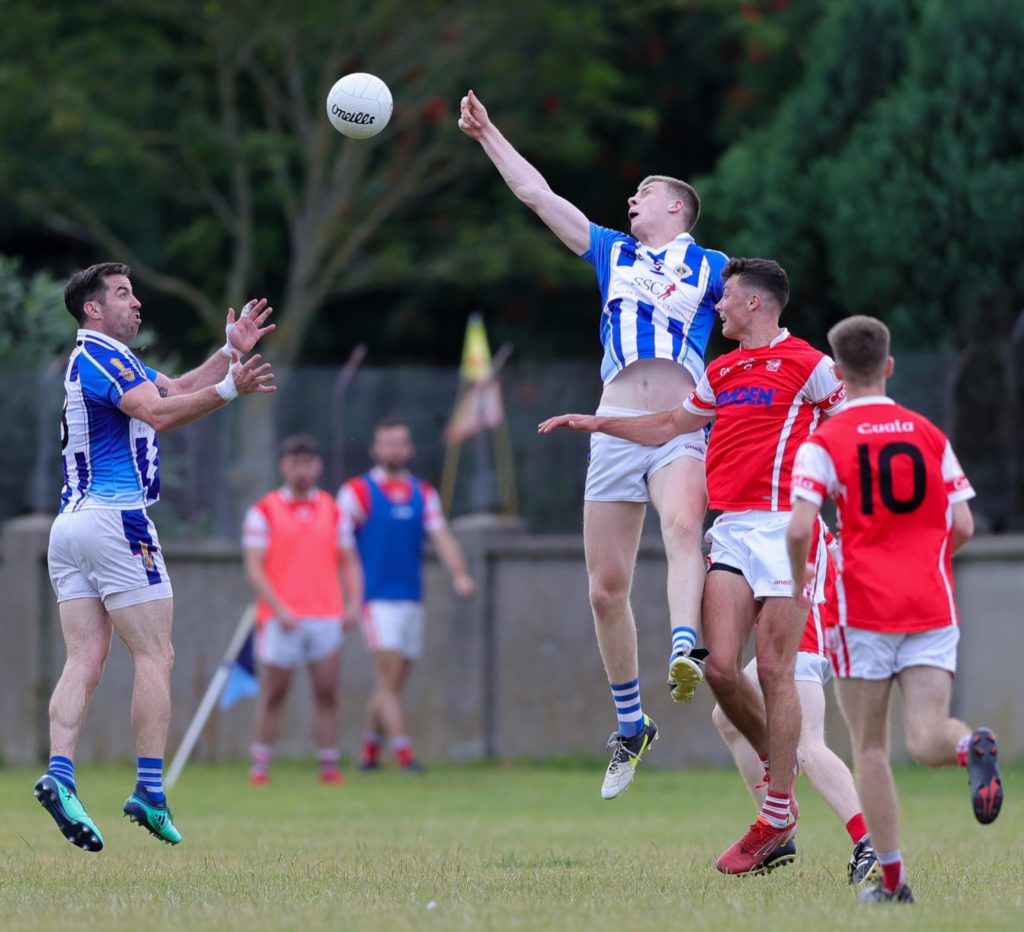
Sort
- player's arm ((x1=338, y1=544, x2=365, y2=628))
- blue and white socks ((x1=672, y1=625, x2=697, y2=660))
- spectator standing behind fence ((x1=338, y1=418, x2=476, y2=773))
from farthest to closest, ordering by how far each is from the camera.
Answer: spectator standing behind fence ((x1=338, y1=418, x2=476, y2=773)), player's arm ((x1=338, y1=544, x2=365, y2=628)), blue and white socks ((x1=672, y1=625, x2=697, y2=660))

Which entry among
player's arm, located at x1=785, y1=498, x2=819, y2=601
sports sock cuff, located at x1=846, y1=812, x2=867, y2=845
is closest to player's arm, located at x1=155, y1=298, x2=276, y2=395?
player's arm, located at x1=785, y1=498, x2=819, y2=601

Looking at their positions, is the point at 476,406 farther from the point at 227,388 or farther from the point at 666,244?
the point at 227,388

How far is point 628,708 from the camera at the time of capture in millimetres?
8992

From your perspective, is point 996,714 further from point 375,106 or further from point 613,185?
point 613,185

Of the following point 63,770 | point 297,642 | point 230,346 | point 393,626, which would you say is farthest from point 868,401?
point 393,626

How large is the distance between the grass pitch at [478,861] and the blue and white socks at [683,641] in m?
0.96

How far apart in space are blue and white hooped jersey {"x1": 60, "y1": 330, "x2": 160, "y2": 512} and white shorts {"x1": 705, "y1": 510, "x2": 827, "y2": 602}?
261 cm

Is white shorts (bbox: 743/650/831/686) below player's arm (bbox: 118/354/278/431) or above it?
below

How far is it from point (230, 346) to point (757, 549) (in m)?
2.58

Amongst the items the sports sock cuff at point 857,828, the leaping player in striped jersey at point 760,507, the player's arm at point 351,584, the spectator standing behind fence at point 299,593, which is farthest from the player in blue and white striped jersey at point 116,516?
the player's arm at point 351,584

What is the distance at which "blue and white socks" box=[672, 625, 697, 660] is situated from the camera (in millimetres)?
8047

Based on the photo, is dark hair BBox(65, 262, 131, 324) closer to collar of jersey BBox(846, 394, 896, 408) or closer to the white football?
the white football

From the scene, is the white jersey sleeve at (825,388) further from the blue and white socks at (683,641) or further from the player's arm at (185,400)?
the player's arm at (185,400)

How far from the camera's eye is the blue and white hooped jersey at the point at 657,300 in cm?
870
